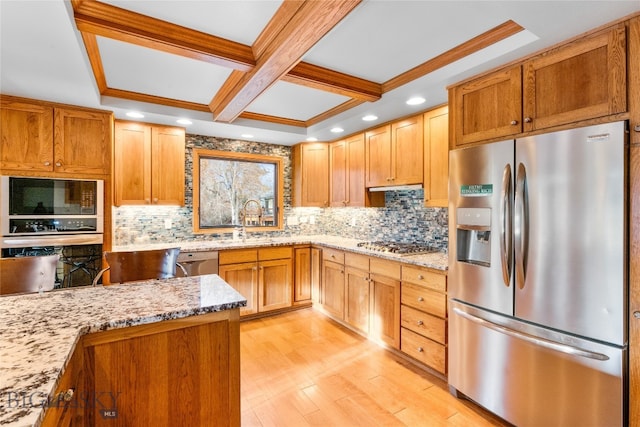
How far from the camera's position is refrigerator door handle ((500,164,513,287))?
1.89 meters

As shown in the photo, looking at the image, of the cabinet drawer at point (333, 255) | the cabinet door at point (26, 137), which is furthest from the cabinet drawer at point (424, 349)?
the cabinet door at point (26, 137)

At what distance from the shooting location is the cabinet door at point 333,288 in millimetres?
3561

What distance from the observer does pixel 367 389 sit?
2.36 m

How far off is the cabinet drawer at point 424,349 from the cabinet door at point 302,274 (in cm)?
157

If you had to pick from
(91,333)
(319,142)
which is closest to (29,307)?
(91,333)

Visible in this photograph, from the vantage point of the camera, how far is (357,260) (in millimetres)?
3330

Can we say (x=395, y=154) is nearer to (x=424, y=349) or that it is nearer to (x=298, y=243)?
(x=298, y=243)

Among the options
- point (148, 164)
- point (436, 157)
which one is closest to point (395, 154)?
point (436, 157)

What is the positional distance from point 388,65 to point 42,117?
2888 millimetres

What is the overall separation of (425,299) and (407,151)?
4.60 feet

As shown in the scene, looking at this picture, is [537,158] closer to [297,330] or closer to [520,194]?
[520,194]

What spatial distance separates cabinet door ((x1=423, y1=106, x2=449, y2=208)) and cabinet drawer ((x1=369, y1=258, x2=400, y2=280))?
0.64 m

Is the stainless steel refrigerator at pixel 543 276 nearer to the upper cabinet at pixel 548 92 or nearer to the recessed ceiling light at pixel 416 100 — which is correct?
the upper cabinet at pixel 548 92

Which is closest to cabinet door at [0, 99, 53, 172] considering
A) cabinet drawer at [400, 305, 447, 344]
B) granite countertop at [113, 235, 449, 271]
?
granite countertop at [113, 235, 449, 271]
